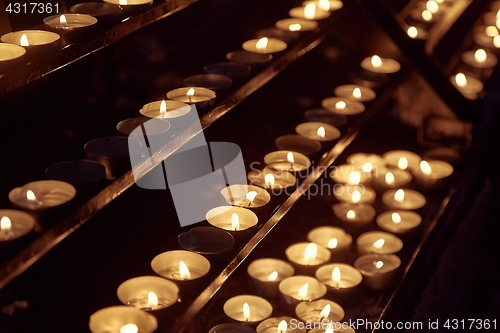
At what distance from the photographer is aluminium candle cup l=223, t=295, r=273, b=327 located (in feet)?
5.18

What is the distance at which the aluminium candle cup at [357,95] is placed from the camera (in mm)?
2211

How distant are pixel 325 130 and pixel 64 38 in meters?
1.06

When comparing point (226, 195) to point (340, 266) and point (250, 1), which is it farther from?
point (250, 1)

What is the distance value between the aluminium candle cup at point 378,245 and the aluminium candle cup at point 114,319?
32.3 inches

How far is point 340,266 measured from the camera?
1771mm

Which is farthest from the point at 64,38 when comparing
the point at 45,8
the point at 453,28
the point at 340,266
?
the point at 453,28

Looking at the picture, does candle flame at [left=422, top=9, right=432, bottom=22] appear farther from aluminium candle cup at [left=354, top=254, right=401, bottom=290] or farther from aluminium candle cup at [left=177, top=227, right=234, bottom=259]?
aluminium candle cup at [left=177, top=227, right=234, bottom=259]

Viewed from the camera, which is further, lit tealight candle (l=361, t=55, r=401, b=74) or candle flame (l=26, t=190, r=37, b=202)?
lit tealight candle (l=361, t=55, r=401, b=74)

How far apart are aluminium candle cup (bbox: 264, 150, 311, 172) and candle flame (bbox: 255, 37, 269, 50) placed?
332 millimetres

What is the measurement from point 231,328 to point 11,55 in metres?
0.76

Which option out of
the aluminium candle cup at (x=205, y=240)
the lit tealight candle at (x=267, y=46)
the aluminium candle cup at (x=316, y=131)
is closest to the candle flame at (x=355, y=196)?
the aluminium candle cup at (x=316, y=131)

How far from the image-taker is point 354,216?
6.73 ft

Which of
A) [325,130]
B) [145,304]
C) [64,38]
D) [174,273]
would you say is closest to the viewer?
[64,38]

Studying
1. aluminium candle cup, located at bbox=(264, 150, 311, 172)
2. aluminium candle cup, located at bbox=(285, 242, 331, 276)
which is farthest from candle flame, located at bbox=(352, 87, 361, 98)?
aluminium candle cup, located at bbox=(285, 242, 331, 276)
